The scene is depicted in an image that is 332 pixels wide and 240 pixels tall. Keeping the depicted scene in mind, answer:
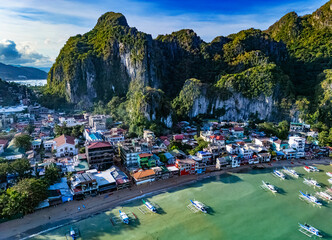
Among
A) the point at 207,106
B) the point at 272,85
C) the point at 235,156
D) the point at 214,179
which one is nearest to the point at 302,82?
the point at 272,85

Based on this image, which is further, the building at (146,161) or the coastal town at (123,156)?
the building at (146,161)

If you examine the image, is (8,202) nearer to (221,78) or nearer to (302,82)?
(221,78)

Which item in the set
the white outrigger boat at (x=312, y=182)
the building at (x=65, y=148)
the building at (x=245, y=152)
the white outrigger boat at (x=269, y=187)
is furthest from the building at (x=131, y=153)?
the white outrigger boat at (x=312, y=182)

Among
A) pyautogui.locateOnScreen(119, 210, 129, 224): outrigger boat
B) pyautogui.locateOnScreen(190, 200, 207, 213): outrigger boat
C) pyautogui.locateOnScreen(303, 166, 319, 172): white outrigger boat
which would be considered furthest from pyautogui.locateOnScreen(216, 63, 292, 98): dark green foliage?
pyautogui.locateOnScreen(119, 210, 129, 224): outrigger boat

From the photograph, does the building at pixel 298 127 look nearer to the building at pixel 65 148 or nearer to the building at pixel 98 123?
the building at pixel 98 123

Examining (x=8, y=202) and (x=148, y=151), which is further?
(x=148, y=151)

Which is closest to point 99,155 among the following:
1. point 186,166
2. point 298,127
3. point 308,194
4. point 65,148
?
point 65,148
